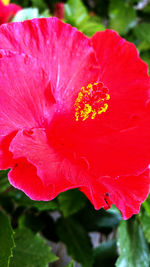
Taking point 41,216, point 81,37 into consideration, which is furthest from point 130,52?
point 41,216

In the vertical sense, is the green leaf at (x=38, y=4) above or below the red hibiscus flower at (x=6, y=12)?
below

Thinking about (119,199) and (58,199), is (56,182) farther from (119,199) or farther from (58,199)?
(58,199)

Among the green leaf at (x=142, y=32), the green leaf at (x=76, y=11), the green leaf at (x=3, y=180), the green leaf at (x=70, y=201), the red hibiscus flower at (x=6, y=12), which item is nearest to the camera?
the green leaf at (x=3, y=180)

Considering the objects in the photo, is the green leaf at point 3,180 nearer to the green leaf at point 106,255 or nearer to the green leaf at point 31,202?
the green leaf at point 31,202

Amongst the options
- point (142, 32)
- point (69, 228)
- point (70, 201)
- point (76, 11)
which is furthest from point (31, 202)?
point (142, 32)

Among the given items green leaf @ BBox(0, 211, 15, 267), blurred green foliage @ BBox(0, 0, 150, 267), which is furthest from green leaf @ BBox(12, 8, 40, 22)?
green leaf @ BBox(0, 211, 15, 267)

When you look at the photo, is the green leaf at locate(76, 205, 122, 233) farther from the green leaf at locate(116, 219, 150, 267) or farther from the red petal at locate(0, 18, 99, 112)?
the red petal at locate(0, 18, 99, 112)

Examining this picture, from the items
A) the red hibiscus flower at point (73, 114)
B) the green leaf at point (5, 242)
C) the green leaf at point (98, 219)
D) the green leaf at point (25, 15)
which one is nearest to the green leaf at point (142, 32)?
the green leaf at point (25, 15)
